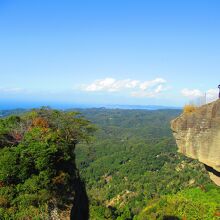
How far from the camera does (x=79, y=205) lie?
1795 cm

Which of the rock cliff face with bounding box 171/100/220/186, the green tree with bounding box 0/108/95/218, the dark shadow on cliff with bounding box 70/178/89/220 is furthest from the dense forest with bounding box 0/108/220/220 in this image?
the rock cliff face with bounding box 171/100/220/186

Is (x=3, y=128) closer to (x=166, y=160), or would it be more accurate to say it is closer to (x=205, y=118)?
(x=205, y=118)

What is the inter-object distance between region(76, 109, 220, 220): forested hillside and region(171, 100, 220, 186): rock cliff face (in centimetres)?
2745

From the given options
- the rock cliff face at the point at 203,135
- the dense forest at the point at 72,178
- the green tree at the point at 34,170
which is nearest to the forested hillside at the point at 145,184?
the dense forest at the point at 72,178

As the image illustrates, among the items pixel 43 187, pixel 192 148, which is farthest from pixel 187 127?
pixel 43 187

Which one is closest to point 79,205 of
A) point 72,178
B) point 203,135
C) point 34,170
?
point 72,178

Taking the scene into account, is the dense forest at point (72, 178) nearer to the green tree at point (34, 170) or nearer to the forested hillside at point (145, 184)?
the green tree at point (34, 170)

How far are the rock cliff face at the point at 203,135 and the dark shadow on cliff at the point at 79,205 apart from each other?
7.07m

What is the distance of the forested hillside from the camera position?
4406 cm

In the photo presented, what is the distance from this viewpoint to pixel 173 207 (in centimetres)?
4384

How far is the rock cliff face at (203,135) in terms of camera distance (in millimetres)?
10250

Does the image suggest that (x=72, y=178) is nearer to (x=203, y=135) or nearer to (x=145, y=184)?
(x=203, y=135)

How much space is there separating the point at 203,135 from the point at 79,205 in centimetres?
947

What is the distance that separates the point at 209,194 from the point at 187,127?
1495 inches
